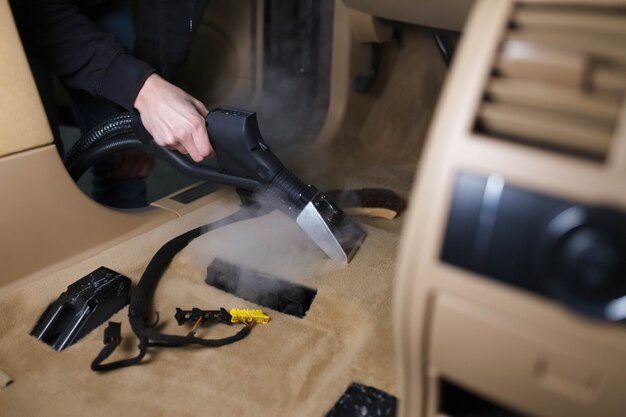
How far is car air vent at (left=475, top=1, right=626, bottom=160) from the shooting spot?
13.8 inches

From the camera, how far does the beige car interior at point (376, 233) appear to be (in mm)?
357

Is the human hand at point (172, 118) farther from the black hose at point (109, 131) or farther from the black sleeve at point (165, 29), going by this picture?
the black sleeve at point (165, 29)

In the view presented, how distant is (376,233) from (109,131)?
22.8 inches

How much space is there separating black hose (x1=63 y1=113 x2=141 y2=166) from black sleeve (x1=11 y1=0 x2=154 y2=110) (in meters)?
0.03

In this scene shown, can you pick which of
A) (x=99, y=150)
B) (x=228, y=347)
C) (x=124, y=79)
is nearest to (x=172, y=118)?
(x=124, y=79)

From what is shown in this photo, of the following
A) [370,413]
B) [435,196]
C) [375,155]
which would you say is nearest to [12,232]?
[370,413]

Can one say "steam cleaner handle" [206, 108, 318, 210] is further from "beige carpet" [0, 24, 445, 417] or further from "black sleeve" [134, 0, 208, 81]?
"black sleeve" [134, 0, 208, 81]

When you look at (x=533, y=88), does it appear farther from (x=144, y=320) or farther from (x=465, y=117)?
(x=144, y=320)

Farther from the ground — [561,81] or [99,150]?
[561,81]

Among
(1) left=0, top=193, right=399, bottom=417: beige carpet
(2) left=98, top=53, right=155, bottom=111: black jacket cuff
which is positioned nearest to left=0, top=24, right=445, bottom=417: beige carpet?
(1) left=0, top=193, right=399, bottom=417: beige carpet

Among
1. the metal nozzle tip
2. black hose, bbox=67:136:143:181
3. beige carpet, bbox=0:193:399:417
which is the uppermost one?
black hose, bbox=67:136:143:181

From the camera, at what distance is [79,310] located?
84 cm

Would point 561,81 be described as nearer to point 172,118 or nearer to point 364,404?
point 364,404

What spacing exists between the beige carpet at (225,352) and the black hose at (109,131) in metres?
0.23
